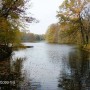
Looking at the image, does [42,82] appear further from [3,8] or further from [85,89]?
[3,8]

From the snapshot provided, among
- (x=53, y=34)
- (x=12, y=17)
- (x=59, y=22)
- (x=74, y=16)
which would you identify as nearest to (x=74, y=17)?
(x=74, y=16)

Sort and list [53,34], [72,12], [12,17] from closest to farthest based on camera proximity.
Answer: [12,17] → [72,12] → [53,34]

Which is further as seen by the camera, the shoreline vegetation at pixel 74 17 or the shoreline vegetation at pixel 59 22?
the shoreline vegetation at pixel 74 17

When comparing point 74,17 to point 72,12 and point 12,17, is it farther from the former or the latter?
point 12,17

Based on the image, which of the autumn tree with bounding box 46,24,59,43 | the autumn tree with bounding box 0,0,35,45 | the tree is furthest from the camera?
the autumn tree with bounding box 46,24,59,43

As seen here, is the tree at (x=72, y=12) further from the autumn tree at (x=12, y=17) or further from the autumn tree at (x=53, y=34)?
the autumn tree at (x=53, y=34)

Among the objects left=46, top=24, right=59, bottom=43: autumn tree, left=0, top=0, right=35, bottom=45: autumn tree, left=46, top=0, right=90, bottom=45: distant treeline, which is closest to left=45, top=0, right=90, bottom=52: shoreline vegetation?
left=46, top=0, right=90, bottom=45: distant treeline

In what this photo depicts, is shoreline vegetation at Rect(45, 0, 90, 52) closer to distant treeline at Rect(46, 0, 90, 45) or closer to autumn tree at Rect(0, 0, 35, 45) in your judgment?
distant treeline at Rect(46, 0, 90, 45)

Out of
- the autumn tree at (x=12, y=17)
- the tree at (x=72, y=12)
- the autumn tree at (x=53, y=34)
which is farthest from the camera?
the autumn tree at (x=53, y=34)

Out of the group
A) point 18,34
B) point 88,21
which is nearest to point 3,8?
point 18,34

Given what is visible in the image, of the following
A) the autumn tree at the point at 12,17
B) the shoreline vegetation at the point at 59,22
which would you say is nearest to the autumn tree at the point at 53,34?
the shoreline vegetation at the point at 59,22

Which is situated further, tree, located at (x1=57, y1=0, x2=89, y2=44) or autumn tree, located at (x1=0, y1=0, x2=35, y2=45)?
tree, located at (x1=57, y1=0, x2=89, y2=44)

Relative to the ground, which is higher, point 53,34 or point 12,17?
point 53,34

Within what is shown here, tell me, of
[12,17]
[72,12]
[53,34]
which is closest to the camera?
[12,17]
